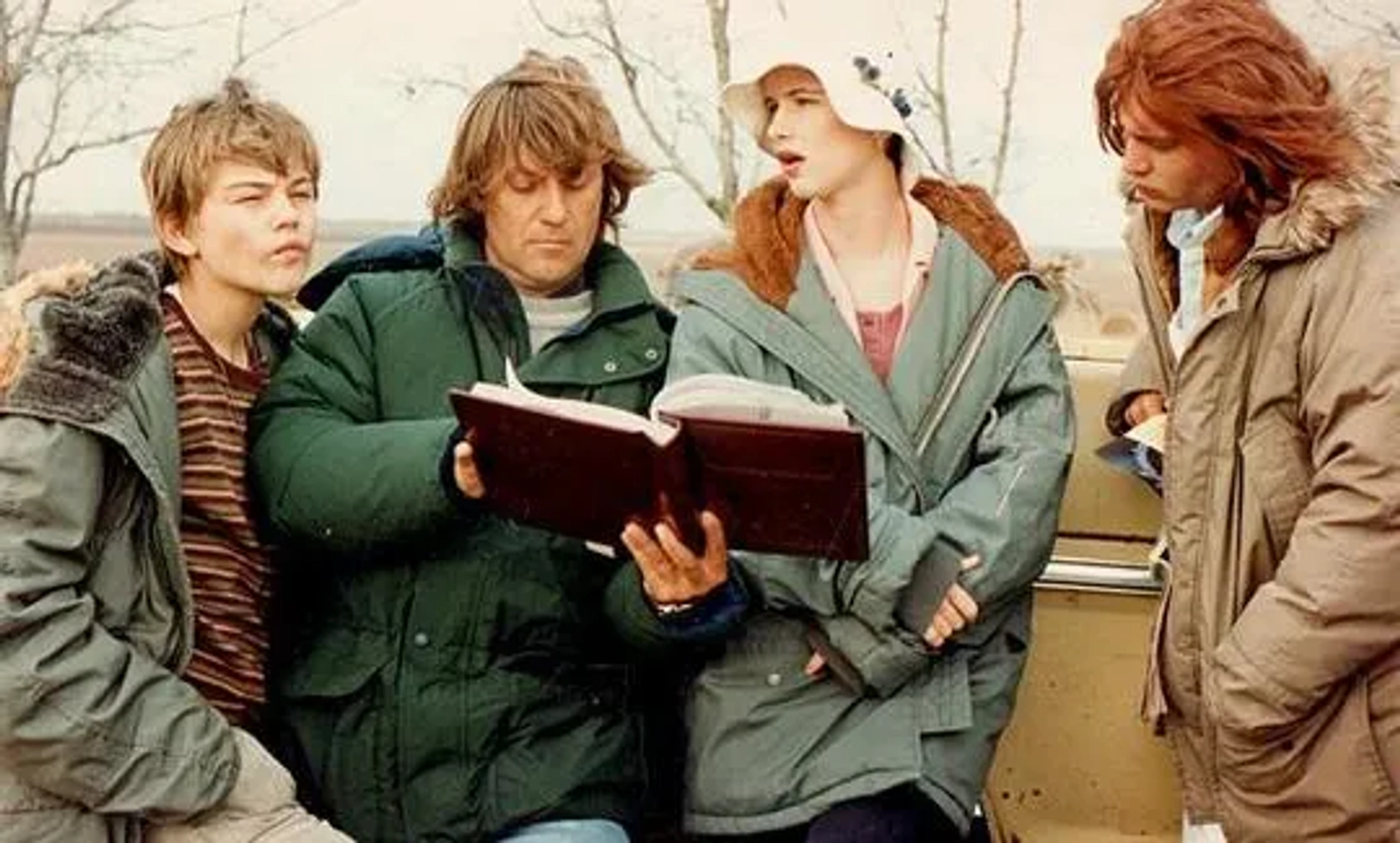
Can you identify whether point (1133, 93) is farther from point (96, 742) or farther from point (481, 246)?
point (96, 742)

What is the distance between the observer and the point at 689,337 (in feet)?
10.5

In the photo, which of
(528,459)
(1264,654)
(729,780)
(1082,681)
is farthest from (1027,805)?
(528,459)

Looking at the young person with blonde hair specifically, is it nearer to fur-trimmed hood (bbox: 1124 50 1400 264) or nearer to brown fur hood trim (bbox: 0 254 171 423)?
brown fur hood trim (bbox: 0 254 171 423)

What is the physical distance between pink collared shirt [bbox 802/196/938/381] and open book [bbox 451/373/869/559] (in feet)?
1.35

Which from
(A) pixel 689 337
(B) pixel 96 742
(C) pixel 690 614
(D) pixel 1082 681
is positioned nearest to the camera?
(B) pixel 96 742

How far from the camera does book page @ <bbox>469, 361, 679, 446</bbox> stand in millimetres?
2680

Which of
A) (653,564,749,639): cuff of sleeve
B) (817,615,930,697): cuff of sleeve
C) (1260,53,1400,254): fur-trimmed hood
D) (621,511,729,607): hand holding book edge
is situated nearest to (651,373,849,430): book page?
(621,511,729,607): hand holding book edge

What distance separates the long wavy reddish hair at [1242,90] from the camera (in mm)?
2764

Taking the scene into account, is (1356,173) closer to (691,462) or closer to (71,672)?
(691,462)

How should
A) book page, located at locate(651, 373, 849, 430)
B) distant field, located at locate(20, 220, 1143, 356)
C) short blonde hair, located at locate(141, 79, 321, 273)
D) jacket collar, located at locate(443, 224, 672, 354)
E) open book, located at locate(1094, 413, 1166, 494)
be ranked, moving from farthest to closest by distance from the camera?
1. distant field, located at locate(20, 220, 1143, 356)
2. open book, located at locate(1094, 413, 1166, 494)
3. jacket collar, located at locate(443, 224, 672, 354)
4. short blonde hair, located at locate(141, 79, 321, 273)
5. book page, located at locate(651, 373, 849, 430)

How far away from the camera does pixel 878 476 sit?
10.3ft

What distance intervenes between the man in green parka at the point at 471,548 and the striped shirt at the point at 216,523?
5cm

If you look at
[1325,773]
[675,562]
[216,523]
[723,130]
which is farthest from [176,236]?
[723,130]

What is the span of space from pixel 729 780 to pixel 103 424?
3.68 feet
